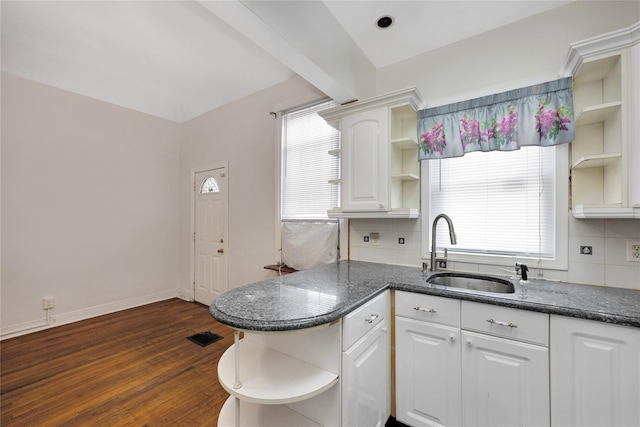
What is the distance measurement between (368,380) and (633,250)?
1759 mm

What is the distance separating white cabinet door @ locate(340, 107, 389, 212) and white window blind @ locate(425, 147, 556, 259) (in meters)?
0.47

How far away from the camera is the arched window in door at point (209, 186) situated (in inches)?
156

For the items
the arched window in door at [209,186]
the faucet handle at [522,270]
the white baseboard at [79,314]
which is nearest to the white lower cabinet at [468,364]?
the faucet handle at [522,270]

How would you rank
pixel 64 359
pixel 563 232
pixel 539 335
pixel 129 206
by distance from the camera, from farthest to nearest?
1. pixel 129 206
2. pixel 64 359
3. pixel 563 232
4. pixel 539 335

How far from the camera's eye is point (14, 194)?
2984 mm

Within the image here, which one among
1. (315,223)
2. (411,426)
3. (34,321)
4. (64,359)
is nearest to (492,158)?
(315,223)

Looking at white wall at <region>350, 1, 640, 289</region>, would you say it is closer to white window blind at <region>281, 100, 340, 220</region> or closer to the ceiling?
the ceiling

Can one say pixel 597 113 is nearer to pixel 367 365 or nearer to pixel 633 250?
pixel 633 250

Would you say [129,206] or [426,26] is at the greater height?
[426,26]

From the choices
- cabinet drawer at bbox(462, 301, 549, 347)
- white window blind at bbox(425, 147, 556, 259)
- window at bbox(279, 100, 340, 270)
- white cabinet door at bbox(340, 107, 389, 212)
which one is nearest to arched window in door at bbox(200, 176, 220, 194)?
window at bbox(279, 100, 340, 270)

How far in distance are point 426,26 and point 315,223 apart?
1926mm

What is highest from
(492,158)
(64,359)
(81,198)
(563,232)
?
(492,158)

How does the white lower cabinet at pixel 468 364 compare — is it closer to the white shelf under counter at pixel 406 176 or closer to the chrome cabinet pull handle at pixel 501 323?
the chrome cabinet pull handle at pixel 501 323

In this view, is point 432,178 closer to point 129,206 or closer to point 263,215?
point 263,215
